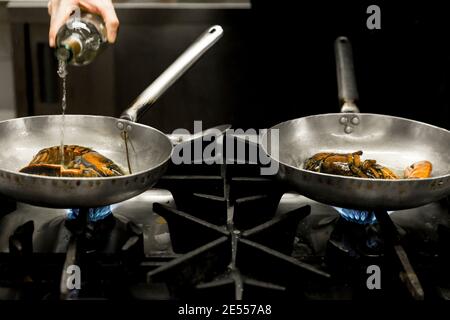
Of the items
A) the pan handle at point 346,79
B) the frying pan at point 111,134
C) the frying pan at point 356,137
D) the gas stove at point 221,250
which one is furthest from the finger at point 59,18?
the pan handle at point 346,79

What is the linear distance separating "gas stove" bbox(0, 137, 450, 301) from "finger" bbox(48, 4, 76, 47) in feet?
1.04

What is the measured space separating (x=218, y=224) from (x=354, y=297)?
272mm

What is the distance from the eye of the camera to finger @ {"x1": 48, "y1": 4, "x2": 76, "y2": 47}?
107 cm

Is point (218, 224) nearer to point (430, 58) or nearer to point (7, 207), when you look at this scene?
point (7, 207)

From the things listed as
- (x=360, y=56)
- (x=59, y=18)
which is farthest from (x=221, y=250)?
(x=360, y=56)

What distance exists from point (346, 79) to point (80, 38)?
56 centimetres

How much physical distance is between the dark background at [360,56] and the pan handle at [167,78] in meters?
0.37

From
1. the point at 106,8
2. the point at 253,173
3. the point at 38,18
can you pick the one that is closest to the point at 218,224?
the point at 253,173

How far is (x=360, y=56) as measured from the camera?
4.99ft

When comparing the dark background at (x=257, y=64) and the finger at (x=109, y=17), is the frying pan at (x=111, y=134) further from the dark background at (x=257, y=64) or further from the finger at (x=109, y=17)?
the dark background at (x=257, y=64)

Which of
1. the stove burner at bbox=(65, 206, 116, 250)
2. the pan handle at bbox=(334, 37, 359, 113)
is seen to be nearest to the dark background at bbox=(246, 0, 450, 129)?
the pan handle at bbox=(334, 37, 359, 113)

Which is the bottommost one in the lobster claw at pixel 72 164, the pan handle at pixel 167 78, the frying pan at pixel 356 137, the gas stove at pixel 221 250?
the gas stove at pixel 221 250

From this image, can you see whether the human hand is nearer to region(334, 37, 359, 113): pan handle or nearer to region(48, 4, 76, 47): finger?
region(48, 4, 76, 47): finger

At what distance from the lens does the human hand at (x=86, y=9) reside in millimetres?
1090
